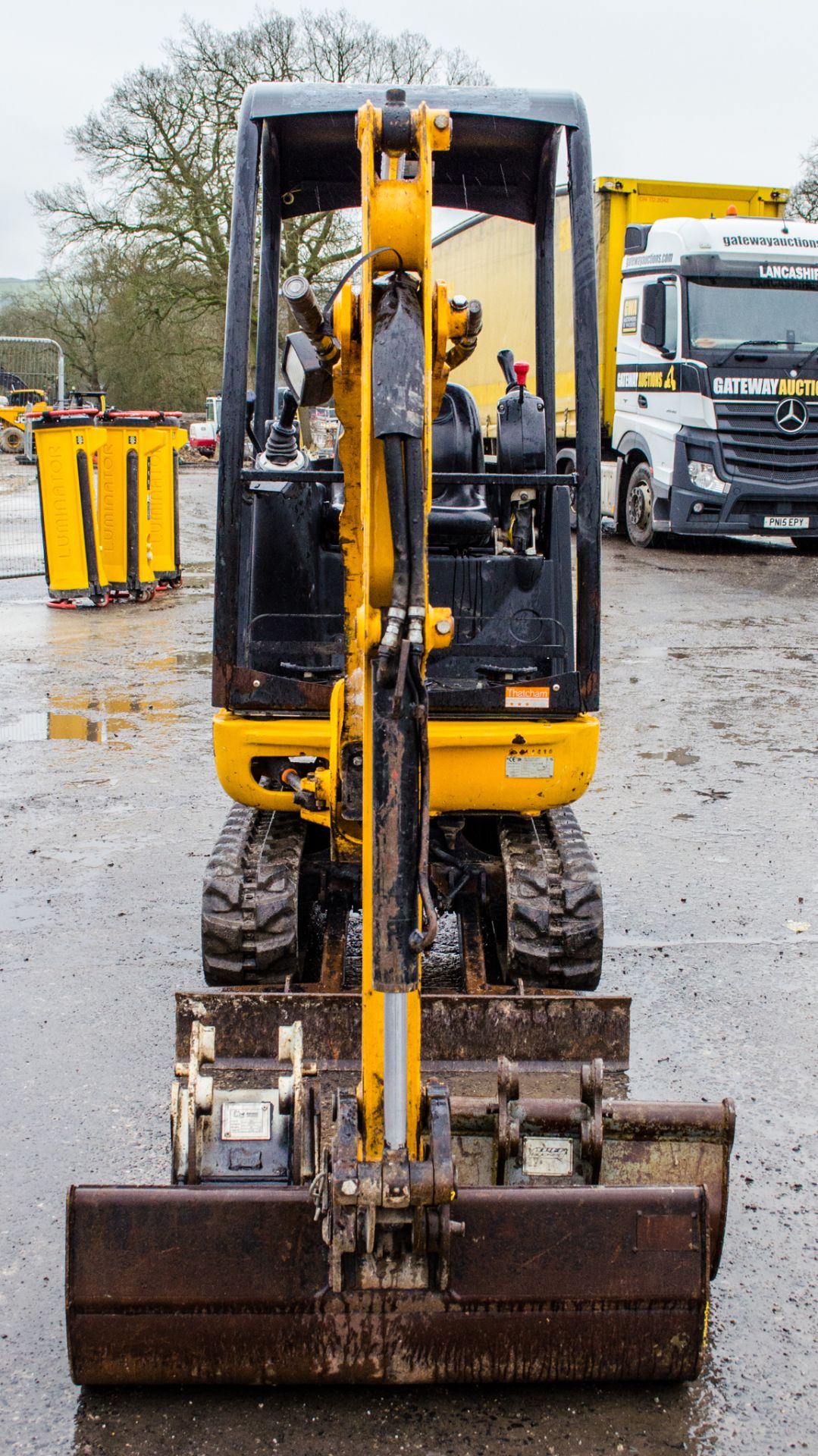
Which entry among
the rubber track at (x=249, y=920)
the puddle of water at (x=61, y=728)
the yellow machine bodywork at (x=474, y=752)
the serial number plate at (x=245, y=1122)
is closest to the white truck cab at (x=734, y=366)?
the puddle of water at (x=61, y=728)

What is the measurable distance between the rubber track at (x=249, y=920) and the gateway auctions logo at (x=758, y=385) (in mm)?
12663

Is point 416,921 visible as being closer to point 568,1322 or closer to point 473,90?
point 568,1322

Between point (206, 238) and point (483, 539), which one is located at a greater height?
point (206, 238)

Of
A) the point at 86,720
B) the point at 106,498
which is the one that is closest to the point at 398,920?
the point at 86,720

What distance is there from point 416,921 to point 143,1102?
6.39ft

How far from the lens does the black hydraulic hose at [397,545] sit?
255 centimetres

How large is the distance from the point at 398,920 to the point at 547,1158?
0.75 metres

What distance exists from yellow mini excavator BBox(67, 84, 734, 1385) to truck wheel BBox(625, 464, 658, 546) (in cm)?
1332

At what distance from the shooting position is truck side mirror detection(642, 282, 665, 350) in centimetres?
1614

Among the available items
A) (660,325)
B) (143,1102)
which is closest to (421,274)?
(143,1102)

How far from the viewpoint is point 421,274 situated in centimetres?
268

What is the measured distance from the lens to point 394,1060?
264cm

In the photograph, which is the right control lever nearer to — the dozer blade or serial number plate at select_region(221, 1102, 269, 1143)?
serial number plate at select_region(221, 1102, 269, 1143)

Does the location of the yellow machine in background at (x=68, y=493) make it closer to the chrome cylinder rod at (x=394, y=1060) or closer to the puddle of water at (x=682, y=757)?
the puddle of water at (x=682, y=757)
